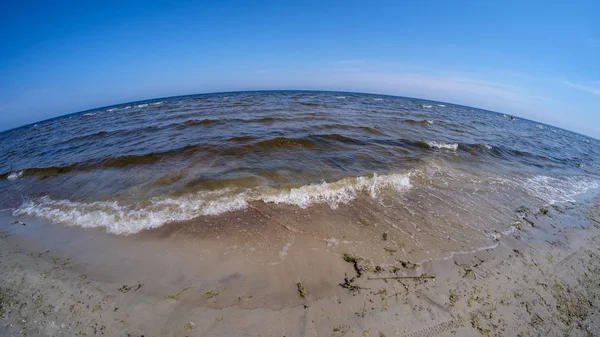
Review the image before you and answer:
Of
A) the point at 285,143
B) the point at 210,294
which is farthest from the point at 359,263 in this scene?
the point at 285,143

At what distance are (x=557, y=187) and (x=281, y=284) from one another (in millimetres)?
13197

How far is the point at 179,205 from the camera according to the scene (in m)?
6.14

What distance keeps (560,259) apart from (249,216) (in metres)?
7.69

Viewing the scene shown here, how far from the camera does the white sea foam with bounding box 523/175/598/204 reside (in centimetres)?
819

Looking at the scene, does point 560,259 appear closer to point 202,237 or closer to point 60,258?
point 202,237

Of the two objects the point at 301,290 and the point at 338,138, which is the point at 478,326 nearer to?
the point at 301,290

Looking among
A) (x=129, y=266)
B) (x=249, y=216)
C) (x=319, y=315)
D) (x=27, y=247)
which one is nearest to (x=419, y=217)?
(x=319, y=315)

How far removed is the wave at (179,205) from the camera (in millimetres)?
5570

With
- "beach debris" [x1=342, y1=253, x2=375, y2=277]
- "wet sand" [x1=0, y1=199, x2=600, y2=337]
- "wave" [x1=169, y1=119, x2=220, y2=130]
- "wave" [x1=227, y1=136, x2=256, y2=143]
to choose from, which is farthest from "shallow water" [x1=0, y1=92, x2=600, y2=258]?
"wave" [x1=169, y1=119, x2=220, y2=130]

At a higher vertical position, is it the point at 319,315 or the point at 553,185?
the point at 553,185

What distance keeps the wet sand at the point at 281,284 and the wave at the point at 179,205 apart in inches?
15.5

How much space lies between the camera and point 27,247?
15.7ft

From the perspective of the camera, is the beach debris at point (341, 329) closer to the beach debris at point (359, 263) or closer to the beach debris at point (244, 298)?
the beach debris at point (359, 263)

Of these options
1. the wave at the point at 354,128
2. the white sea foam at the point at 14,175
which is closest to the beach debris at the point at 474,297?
the wave at the point at 354,128
